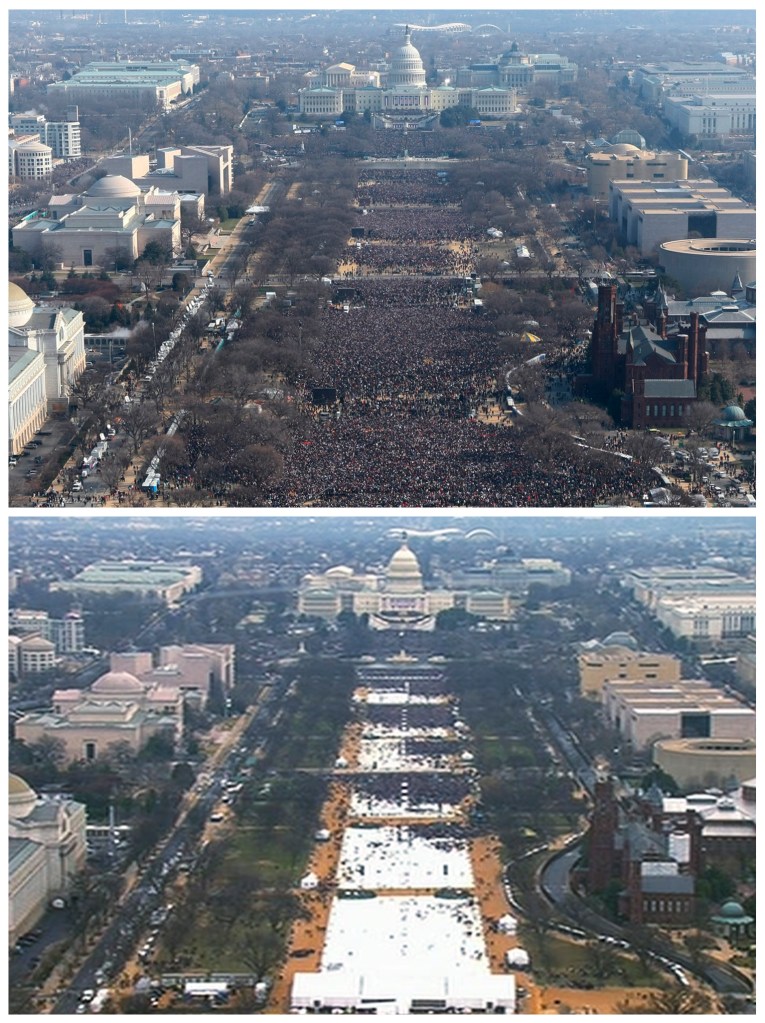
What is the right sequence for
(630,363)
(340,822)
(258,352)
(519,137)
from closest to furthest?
(340,822) < (630,363) < (258,352) < (519,137)

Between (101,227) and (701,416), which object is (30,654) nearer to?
(701,416)

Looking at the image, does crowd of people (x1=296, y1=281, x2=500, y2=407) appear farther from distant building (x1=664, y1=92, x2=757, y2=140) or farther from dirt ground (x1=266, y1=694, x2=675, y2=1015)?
distant building (x1=664, y1=92, x2=757, y2=140)

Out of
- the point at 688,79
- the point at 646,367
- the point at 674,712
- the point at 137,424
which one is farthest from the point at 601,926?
the point at 688,79

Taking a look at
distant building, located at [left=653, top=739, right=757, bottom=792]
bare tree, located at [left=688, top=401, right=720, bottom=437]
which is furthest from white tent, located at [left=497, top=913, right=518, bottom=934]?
bare tree, located at [left=688, top=401, right=720, bottom=437]

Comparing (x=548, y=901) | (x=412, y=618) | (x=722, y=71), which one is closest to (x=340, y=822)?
(x=548, y=901)

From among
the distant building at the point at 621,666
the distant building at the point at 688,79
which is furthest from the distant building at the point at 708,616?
the distant building at the point at 688,79

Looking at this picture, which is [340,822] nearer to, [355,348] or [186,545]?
[186,545]
